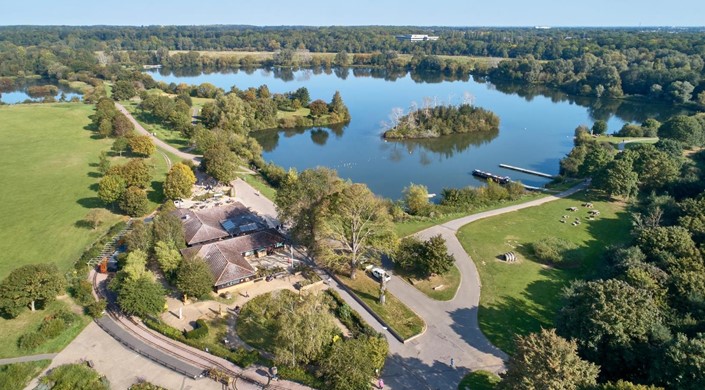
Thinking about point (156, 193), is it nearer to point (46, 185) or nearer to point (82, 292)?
point (46, 185)

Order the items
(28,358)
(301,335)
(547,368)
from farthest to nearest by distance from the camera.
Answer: (28,358)
(301,335)
(547,368)

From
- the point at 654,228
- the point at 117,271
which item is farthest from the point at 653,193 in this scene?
the point at 117,271

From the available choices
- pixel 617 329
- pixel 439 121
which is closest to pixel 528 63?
pixel 439 121

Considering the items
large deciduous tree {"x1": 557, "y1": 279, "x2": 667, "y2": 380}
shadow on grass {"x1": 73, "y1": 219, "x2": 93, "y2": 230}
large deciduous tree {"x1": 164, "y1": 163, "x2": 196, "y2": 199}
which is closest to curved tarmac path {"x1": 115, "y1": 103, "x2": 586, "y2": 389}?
large deciduous tree {"x1": 557, "y1": 279, "x2": 667, "y2": 380}

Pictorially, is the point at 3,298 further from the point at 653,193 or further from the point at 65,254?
the point at 653,193

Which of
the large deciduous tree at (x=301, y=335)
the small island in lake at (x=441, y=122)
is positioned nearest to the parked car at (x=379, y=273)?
the large deciduous tree at (x=301, y=335)

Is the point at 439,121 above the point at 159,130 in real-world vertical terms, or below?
above
